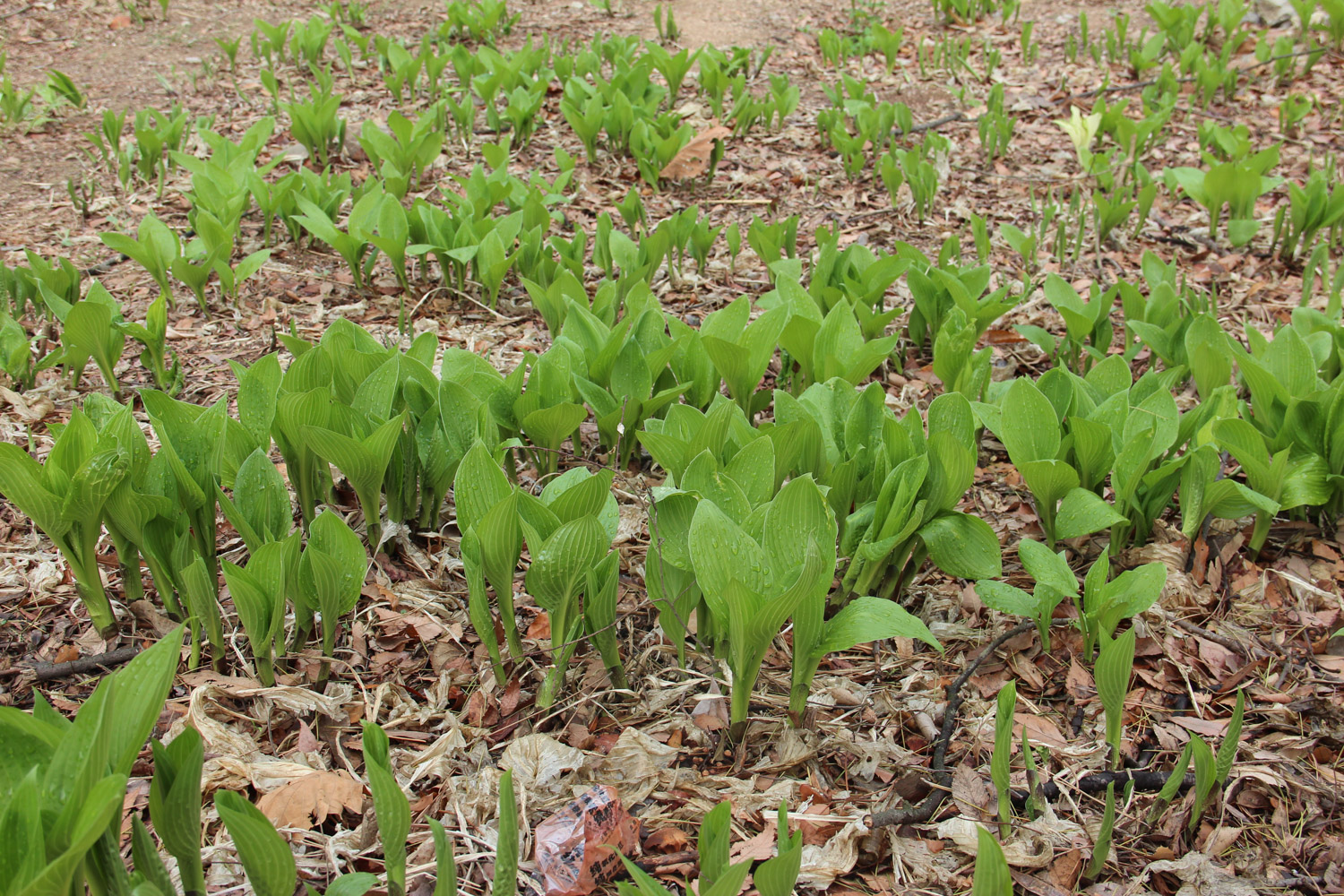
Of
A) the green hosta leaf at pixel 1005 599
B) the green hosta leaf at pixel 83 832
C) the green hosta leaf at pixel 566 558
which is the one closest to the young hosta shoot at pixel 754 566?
the green hosta leaf at pixel 566 558

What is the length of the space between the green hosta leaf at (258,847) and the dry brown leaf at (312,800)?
0.31 m

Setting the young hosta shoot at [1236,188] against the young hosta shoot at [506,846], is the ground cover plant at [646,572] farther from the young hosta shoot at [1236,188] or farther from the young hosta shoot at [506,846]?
Answer: the young hosta shoot at [1236,188]

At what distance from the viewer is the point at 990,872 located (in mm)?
1273

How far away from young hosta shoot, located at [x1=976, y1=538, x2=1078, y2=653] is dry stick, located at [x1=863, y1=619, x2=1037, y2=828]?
0.25 ft

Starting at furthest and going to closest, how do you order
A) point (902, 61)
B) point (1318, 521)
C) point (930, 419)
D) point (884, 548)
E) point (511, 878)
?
1. point (902, 61)
2. point (1318, 521)
3. point (930, 419)
4. point (884, 548)
5. point (511, 878)

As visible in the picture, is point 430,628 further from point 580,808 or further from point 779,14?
point 779,14

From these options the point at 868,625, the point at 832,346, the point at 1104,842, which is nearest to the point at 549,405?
the point at 832,346

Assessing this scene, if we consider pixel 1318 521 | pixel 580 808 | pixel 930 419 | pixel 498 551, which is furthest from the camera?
pixel 1318 521

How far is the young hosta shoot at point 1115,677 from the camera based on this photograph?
1.60 m

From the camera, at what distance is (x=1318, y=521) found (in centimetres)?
237

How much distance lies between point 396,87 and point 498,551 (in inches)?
178

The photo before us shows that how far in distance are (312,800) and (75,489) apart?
0.72 meters

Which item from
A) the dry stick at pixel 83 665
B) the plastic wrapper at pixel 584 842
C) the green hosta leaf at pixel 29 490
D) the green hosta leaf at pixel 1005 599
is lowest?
the plastic wrapper at pixel 584 842

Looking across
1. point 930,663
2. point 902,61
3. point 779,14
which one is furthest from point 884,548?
point 779,14
